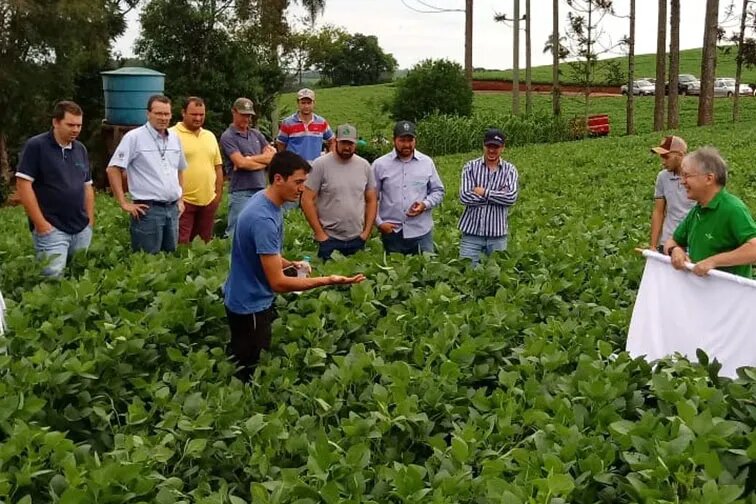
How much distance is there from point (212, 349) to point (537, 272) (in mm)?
2574

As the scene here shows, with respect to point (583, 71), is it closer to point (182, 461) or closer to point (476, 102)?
point (476, 102)

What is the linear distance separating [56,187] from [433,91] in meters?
25.9

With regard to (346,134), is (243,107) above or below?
above

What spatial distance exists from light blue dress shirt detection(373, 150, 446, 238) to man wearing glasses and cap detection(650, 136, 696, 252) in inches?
69.0

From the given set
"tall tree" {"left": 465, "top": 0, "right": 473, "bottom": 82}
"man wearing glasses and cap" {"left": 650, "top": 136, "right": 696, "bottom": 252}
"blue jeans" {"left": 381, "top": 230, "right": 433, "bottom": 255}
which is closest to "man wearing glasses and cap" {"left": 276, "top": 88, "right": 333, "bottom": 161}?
"blue jeans" {"left": 381, "top": 230, "right": 433, "bottom": 255}

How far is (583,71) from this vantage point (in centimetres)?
3647

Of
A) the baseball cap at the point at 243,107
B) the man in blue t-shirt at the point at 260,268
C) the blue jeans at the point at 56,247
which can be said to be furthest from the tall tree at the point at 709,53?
the man in blue t-shirt at the point at 260,268

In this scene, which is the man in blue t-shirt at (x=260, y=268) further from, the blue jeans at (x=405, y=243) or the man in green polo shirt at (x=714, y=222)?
the blue jeans at (x=405, y=243)

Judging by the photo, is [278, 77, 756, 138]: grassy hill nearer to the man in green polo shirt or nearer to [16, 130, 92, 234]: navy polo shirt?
[16, 130, 92, 234]: navy polo shirt

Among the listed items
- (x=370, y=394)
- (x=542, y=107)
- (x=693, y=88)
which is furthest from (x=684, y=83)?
(x=370, y=394)

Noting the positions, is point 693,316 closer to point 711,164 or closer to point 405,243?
point 711,164

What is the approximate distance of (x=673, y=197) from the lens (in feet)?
22.1

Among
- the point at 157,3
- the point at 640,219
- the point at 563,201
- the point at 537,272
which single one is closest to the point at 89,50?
the point at 157,3

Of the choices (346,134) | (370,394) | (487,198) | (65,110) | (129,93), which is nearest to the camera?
(370,394)
